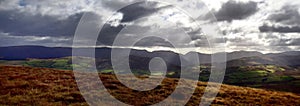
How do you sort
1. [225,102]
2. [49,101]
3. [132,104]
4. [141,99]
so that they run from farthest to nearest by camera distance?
1. [225,102]
2. [141,99]
3. [132,104]
4. [49,101]

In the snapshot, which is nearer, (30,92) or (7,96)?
(7,96)

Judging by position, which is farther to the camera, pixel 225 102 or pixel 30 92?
pixel 225 102

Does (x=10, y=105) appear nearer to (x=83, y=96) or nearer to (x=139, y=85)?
(x=83, y=96)

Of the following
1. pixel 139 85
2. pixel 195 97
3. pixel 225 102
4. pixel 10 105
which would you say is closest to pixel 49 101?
pixel 10 105

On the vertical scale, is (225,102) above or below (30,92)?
below

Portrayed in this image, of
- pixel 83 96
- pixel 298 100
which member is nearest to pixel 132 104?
pixel 83 96

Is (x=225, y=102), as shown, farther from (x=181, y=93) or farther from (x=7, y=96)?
(x=7, y=96)

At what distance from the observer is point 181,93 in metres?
33.3

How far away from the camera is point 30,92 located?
27219 millimetres

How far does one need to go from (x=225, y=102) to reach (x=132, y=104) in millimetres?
10849

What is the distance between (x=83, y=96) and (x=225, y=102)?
49.2 feet

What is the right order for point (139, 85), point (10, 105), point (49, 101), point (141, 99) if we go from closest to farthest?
1. point (10, 105)
2. point (49, 101)
3. point (141, 99)
4. point (139, 85)

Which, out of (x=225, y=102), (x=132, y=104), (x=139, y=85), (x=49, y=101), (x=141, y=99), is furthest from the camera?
(x=139, y=85)

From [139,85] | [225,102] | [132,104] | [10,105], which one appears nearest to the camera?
[10,105]
